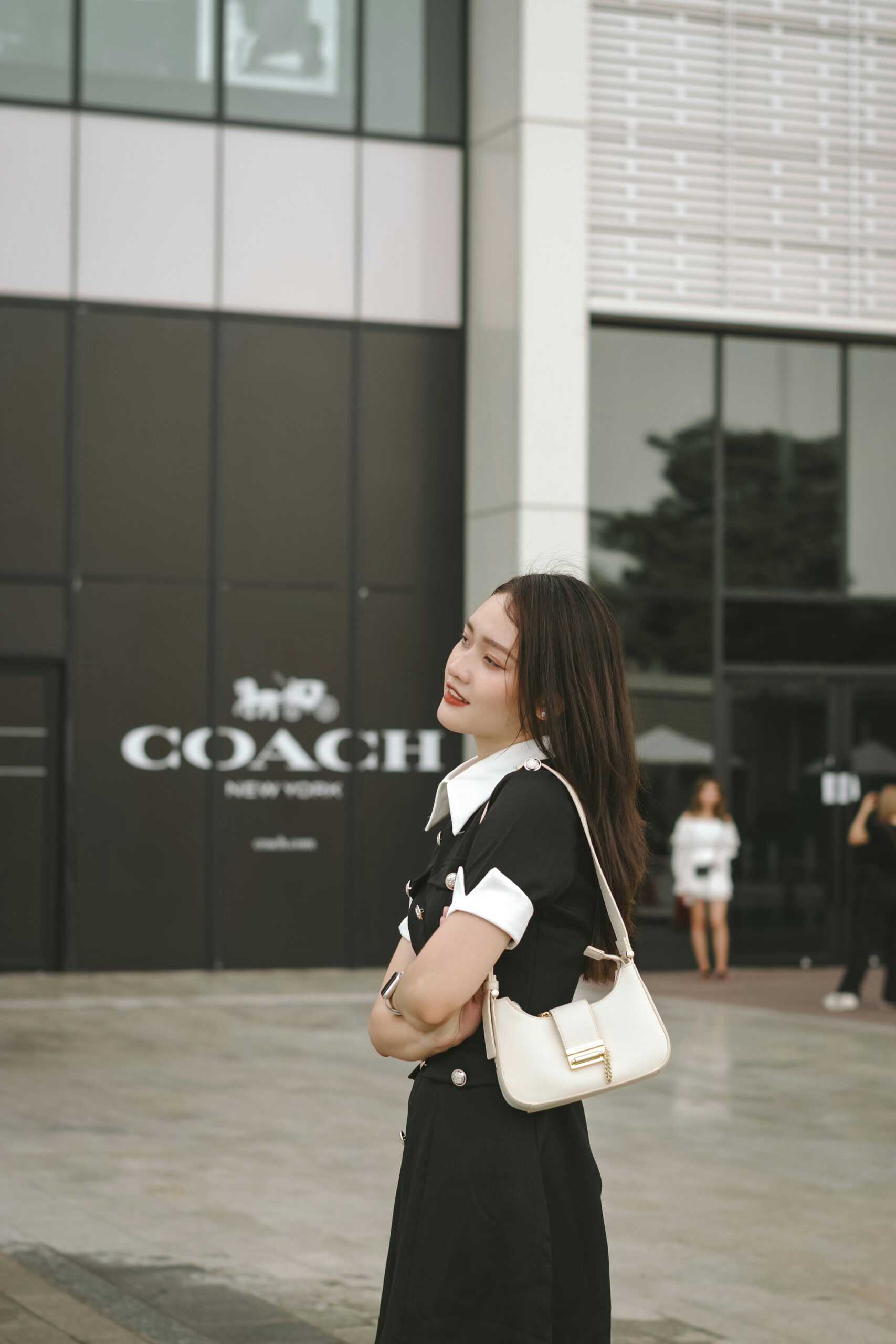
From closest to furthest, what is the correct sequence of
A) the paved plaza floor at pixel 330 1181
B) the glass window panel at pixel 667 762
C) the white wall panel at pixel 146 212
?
the paved plaza floor at pixel 330 1181 → the white wall panel at pixel 146 212 → the glass window panel at pixel 667 762

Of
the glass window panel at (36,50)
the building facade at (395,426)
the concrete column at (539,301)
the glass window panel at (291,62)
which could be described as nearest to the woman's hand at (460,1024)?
the building facade at (395,426)

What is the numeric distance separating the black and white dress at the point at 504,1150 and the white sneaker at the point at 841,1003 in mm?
12015

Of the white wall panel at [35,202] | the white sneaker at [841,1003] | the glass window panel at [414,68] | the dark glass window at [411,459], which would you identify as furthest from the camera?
the glass window panel at [414,68]

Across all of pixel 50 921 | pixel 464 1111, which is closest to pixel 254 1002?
pixel 50 921

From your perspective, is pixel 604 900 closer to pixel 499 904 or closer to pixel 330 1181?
pixel 499 904

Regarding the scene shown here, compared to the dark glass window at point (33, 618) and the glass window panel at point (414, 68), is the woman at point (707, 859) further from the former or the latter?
the glass window panel at point (414, 68)

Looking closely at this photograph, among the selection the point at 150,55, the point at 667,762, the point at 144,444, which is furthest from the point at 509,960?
the point at 150,55

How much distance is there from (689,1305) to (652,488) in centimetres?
1246

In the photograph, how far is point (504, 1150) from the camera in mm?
2658

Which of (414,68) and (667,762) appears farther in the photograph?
(414,68)

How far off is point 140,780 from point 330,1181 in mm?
9289

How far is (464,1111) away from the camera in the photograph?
2678mm

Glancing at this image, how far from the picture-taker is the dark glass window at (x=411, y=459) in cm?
1742

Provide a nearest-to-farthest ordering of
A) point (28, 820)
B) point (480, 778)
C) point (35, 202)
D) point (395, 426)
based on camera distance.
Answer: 1. point (480, 778)
2. point (28, 820)
3. point (35, 202)
4. point (395, 426)
